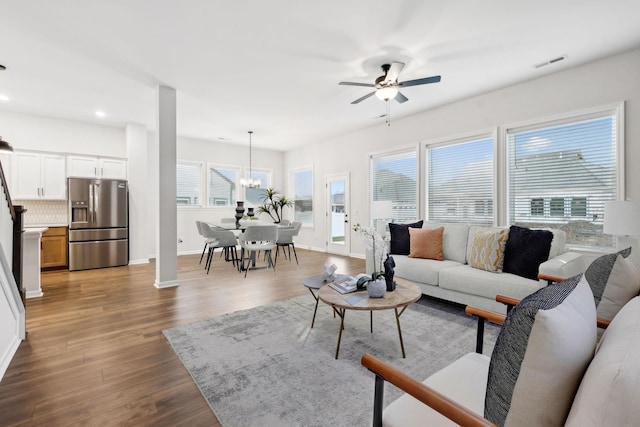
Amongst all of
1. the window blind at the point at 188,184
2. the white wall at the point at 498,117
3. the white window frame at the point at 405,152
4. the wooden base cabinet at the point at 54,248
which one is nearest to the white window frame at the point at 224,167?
the window blind at the point at 188,184

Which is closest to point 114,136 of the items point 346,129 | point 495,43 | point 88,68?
point 88,68

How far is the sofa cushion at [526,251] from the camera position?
2.96m

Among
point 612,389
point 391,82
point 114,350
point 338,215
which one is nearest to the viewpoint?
point 612,389

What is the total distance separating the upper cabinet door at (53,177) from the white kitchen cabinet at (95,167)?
14 centimetres

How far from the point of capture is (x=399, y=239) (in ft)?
13.7

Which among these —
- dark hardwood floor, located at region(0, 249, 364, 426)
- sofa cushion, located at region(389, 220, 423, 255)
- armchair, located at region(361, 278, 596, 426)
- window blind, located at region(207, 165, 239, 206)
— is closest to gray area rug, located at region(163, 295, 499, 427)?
dark hardwood floor, located at region(0, 249, 364, 426)

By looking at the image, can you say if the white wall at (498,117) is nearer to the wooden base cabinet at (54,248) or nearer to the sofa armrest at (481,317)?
the sofa armrest at (481,317)

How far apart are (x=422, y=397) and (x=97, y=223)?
6.65 meters

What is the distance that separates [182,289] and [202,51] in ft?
10.3

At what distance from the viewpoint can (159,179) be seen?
4281 millimetres

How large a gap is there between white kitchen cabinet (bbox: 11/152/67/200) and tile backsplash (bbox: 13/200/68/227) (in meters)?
0.26

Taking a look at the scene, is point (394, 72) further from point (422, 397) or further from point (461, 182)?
point (422, 397)

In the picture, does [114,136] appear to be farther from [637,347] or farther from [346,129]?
[637,347]

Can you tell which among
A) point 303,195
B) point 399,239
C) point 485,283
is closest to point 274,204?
point 303,195
